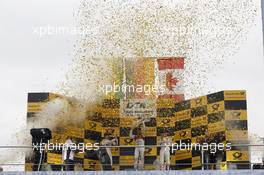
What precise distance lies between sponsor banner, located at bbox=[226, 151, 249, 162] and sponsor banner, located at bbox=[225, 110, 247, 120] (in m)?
0.99

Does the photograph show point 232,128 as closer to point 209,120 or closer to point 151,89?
point 209,120

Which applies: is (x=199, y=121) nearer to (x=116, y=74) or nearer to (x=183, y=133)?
(x=183, y=133)

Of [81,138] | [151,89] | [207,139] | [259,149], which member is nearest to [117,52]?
[151,89]

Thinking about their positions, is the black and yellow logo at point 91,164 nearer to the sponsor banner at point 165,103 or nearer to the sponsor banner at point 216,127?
the sponsor banner at point 165,103

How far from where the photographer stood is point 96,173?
45.4ft

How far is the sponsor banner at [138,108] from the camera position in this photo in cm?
1862

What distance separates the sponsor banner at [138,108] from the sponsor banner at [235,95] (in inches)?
88.9

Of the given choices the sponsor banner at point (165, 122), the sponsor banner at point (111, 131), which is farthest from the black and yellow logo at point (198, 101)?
the sponsor banner at point (111, 131)

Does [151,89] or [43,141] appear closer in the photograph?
[43,141]

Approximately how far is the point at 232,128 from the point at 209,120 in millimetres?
916

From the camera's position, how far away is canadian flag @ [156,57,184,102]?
61.9 ft

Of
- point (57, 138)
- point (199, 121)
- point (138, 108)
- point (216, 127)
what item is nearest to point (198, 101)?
point (199, 121)

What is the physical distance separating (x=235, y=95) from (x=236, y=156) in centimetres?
170

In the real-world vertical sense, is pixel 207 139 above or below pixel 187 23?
below
